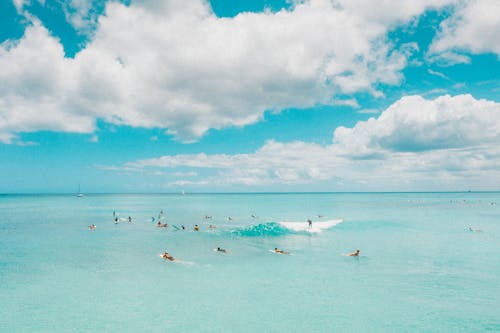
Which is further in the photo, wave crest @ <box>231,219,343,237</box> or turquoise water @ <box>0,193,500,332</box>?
wave crest @ <box>231,219,343,237</box>

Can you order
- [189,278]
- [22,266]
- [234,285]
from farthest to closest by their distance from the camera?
[22,266]
[189,278]
[234,285]

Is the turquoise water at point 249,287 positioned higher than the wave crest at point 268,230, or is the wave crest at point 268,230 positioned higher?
the wave crest at point 268,230

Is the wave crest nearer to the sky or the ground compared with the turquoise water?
nearer to the sky

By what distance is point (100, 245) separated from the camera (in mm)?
46594

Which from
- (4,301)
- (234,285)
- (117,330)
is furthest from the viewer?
(234,285)

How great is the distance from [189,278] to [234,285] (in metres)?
4.82

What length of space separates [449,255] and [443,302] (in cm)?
1848

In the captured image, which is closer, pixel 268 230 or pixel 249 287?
pixel 249 287

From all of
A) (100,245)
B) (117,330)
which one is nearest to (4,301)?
(117,330)

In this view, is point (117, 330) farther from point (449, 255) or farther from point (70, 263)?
point (449, 255)

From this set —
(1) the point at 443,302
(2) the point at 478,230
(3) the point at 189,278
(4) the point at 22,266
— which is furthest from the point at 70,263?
Result: (2) the point at 478,230

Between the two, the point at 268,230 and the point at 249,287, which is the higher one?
the point at 268,230

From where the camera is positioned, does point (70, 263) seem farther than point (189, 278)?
Yes

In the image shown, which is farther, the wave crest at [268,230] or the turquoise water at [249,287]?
the wave crest at [268,230]
